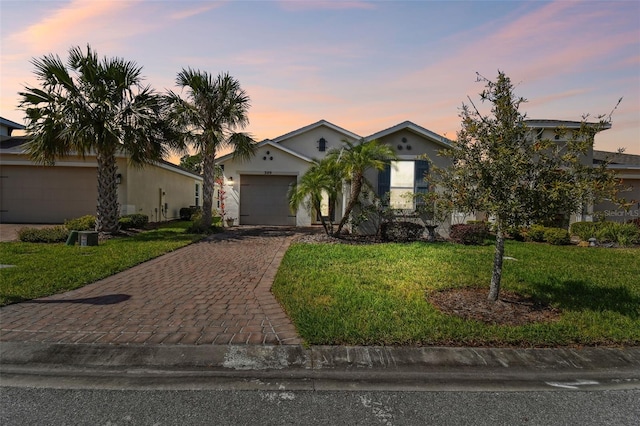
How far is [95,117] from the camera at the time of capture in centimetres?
1160

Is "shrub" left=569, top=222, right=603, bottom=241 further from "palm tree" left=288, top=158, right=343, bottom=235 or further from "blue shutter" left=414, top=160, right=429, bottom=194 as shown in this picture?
"palm tree" left=288, top=158, right=343, bottom=235

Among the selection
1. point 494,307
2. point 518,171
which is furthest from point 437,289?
point 518,171

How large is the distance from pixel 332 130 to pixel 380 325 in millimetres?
17686

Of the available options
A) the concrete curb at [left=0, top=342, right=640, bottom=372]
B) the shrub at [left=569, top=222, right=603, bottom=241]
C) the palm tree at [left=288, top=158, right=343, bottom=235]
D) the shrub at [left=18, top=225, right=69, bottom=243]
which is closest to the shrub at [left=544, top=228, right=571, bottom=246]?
the shrub at [left=569, top=222, right=603, bottom=241]

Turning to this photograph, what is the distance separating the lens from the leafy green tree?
4598mm

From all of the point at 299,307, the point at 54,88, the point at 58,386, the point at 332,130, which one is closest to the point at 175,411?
the point at 58,386

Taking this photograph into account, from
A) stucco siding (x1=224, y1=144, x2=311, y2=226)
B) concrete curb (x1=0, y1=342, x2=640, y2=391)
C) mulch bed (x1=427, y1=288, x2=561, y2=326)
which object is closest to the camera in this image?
concrete curb (x1=0, y1=342, x2=640, y2=391)

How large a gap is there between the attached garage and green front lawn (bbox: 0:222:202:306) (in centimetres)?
703

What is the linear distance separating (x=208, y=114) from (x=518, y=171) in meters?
12.2

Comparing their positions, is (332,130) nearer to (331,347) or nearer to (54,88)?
(54,88)

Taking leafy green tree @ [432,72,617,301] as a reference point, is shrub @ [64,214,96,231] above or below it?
below

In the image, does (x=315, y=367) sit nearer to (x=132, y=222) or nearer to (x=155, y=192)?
(x=132, y=222)

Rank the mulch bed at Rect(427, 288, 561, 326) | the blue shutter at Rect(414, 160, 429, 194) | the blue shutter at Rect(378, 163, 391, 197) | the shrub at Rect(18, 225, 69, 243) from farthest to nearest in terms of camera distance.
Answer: the blue shutter at Rect(378, 163, 391, 197), the blue shutter at Rect(414, 160, 429, 194), the shrub at Rect(18, 225, 69, 243), the mulch bed at Rect(427, 288, 561, 326)

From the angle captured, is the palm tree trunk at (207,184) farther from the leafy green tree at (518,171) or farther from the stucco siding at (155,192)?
the leafy green tree at (518,171)
